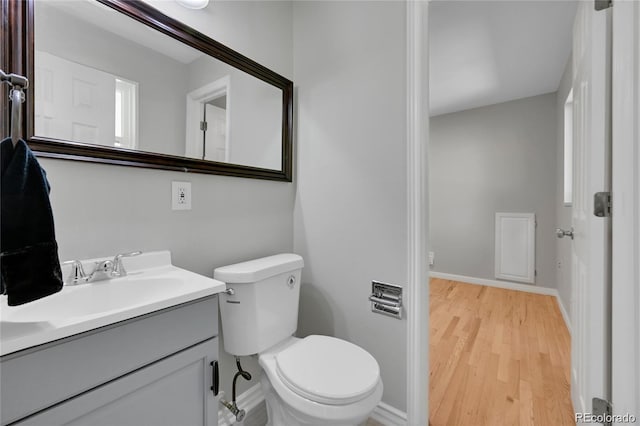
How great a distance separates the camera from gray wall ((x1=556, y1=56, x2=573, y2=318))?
92.2 inches

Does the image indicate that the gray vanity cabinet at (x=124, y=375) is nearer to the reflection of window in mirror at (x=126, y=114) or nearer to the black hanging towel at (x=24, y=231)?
the black hanging towel at (x=24, y=231)

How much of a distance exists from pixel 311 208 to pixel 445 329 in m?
1.66

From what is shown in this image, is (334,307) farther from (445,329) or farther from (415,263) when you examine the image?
(445,329)

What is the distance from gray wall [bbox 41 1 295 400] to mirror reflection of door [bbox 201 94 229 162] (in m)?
0.11

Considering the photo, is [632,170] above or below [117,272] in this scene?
above

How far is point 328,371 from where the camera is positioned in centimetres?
103

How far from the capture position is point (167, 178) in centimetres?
110

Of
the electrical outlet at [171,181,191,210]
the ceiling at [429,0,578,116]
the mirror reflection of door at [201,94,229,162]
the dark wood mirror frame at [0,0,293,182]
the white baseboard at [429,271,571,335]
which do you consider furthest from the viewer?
the white baseboard at [429,271,571,335]

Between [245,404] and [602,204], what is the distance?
1.71m

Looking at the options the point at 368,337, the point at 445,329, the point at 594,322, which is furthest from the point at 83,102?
the point at 445,329

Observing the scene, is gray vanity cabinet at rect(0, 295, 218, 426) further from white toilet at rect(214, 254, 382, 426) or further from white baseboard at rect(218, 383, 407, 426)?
white baseboard at rect(218, 383, 407, 426)

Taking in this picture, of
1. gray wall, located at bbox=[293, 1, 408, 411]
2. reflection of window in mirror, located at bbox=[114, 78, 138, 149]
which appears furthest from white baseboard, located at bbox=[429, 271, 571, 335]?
reflection of window in mirror, located at bbox=[114, 78, 138, 149]

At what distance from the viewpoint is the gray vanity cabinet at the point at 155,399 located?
591mm

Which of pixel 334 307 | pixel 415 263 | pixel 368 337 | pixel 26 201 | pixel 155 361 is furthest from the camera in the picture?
pixel 334 307
